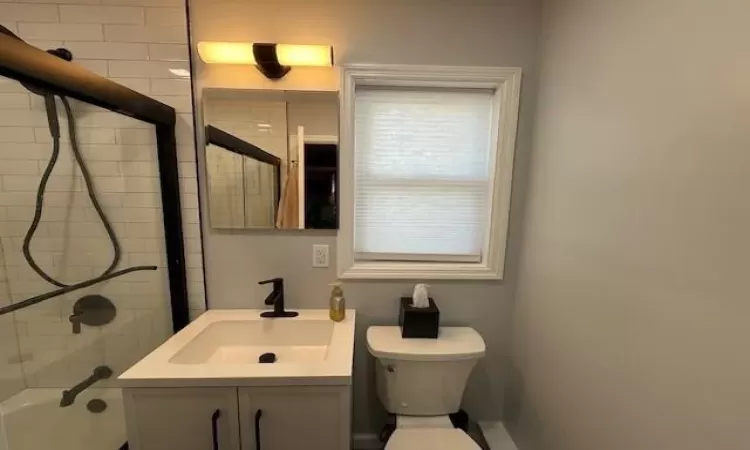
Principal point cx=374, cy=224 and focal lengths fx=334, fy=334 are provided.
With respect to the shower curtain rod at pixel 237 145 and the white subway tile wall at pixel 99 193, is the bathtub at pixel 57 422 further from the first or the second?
the shower curtain rod at pixel 237 145

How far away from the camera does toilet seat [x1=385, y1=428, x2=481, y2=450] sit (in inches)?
53.1

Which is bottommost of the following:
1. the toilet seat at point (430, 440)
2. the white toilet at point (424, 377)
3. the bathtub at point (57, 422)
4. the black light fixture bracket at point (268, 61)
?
the bathtub at point (57, 422)

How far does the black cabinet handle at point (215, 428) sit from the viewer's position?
1114 millimetres

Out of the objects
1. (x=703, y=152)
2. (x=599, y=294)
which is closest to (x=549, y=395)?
(x=599, y=294)

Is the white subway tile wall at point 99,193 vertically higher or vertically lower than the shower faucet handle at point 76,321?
higher

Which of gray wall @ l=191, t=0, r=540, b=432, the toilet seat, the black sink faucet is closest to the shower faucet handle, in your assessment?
gray wall @ l=191, t=0, r=540, b=432

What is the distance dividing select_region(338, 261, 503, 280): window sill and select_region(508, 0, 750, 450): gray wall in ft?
0.87

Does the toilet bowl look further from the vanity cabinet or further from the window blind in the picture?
the window blind

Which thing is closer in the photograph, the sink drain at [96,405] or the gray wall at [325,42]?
the gray wall at [325,42]

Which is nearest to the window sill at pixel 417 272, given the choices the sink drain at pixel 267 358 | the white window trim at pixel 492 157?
the white window trim at pixel 492 157

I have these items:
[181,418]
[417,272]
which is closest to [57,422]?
[181,418]

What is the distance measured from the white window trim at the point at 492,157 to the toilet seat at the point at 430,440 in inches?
26.4

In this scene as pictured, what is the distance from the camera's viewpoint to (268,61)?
4.58 ft

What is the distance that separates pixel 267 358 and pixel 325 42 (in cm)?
140
